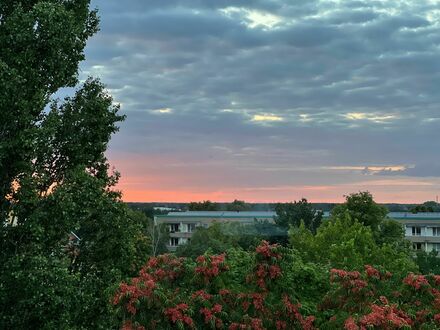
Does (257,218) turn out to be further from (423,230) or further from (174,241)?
(423,230)

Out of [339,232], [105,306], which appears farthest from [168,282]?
[339,232]

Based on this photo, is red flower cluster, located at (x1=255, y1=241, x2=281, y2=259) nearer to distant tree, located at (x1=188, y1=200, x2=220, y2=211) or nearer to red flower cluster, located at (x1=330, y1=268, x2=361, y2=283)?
red flower cluster, located at (x1=330, y1=268, x2=361, y2=283)

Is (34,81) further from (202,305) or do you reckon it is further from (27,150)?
(202,305)

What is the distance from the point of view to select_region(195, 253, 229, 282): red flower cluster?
13.6 metres

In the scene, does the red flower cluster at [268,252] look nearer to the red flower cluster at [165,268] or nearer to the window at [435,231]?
the red flower cluster at [165,268]

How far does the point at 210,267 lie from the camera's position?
1364 cm

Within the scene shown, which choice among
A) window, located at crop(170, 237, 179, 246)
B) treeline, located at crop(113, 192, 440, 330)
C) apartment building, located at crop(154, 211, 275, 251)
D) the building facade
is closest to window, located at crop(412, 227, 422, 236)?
the building facade

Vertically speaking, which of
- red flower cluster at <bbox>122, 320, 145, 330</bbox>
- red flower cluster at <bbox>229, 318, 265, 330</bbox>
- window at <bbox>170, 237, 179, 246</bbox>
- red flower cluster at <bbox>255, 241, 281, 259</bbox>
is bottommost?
window at <bbox>170, 237, 179, 246</bbox>

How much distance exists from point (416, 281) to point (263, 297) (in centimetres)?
338

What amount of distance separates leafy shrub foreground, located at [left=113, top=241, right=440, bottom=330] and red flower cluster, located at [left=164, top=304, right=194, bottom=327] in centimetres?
2

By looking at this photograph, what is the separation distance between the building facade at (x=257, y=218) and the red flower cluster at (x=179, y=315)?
5343cm

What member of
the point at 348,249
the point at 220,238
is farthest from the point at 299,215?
the point at 348,249

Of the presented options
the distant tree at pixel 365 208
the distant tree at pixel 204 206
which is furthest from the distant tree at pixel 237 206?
the distant tree at pixel 365 208

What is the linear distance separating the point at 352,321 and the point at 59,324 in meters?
5.42
